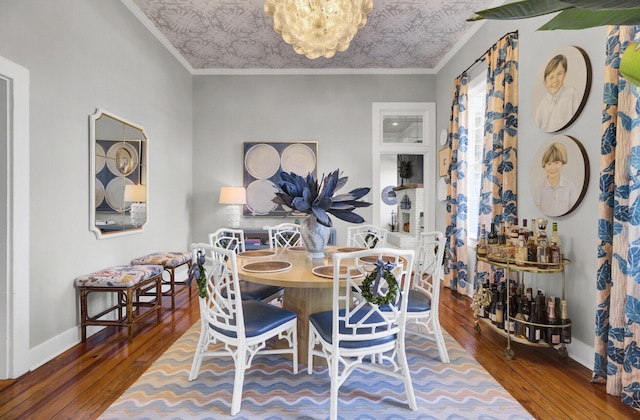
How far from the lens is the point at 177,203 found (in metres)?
4.47

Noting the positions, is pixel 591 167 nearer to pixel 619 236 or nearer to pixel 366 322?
pixel 619 236

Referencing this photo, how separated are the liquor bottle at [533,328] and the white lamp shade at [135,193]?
11.9 feet

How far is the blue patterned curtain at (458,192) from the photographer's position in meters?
3.87

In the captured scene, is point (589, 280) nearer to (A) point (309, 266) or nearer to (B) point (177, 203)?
(A) point (309, 266)

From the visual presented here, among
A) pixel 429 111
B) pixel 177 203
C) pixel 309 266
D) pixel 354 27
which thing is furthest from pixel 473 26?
pixel 177 203

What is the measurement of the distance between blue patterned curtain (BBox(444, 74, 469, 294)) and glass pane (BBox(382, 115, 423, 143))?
967 mm

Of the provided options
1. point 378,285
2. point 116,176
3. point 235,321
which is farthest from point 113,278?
point 378,285

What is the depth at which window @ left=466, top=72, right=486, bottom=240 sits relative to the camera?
3.83m

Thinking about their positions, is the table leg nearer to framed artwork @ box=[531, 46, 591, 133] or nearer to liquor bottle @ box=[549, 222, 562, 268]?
liquor bottle @ box=[549, 222, 562, 268]

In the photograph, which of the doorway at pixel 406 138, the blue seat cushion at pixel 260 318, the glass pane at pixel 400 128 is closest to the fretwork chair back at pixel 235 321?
the blue seat cushion at pixel 260 318

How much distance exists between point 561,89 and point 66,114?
145 inches

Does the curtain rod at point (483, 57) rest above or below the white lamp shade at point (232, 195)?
above

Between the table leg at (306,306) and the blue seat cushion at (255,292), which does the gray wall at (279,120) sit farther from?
the table leg at (306,306)

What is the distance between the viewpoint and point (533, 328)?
7.53 ft
